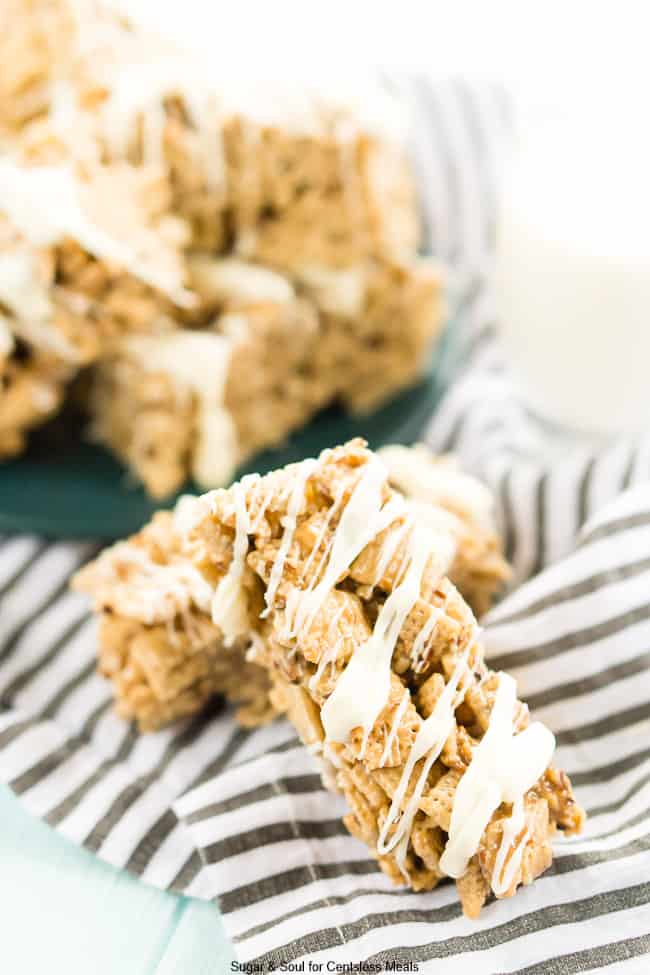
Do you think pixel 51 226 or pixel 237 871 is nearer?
pixel 237 871

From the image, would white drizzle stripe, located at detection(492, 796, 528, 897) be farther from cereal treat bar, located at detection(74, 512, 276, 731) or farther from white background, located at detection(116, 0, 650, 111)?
white background, located at detection(116, 0, 650, 111)

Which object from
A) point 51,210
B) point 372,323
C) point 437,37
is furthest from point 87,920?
point 437,37

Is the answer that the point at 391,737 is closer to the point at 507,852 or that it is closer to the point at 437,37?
the point at 507,852

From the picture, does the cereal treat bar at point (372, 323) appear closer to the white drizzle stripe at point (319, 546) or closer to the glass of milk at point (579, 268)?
the glass of milk at point (579, 268)

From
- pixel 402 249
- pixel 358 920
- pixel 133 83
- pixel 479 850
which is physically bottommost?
pixel 358 920

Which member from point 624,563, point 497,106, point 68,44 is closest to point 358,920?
point 624,563

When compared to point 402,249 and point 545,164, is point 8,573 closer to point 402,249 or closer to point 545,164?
point 402,249

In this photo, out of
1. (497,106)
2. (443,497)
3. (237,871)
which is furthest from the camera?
(497,106)

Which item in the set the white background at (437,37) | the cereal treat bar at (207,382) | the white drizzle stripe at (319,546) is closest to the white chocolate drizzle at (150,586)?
the white drizzle stripe at (319,546)
